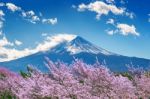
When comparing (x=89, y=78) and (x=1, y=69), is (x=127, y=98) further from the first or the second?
(x=1, y=69)

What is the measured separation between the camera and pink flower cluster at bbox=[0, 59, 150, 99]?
26.6 ft

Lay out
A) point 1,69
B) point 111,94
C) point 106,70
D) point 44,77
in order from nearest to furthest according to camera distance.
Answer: point 111,94
point 106,70
point 44,77
point 1,69

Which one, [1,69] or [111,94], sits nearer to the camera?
[111,94]

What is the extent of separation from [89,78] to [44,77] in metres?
1.02

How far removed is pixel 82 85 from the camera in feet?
28.2

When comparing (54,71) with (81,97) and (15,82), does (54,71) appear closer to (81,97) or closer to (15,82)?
(81,97)

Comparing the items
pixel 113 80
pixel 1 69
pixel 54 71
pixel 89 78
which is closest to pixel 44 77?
pixel 54 71

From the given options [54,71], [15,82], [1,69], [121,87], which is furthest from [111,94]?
[1,69]

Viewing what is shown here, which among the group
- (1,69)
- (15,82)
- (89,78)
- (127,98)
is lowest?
(127,98)

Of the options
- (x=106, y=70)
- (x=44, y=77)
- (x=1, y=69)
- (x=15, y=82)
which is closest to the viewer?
(x=106, y=70)

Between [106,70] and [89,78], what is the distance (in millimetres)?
381

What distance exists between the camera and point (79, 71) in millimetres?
8992

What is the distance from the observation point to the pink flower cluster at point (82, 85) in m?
8.11

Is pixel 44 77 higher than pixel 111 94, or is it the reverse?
pixel 44 77
